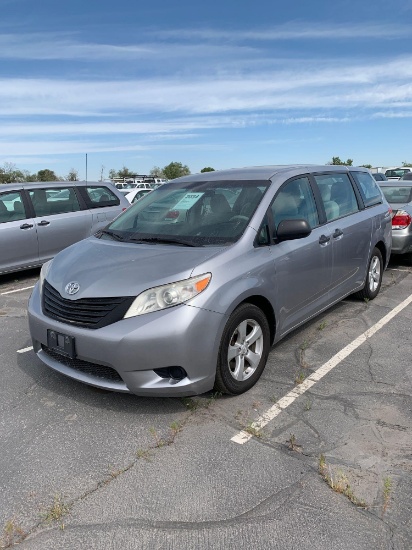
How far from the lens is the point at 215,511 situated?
2387 millimetres

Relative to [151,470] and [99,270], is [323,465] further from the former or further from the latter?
Result: [99,270]

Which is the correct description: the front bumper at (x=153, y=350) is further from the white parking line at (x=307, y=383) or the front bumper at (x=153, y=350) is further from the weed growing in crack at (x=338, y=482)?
the weed growing in crack at (x=338, y=482)

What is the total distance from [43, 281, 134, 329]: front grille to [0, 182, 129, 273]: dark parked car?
3.74m

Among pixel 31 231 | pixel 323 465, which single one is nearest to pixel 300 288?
pixel 323 465

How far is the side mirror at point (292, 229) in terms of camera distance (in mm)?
3746

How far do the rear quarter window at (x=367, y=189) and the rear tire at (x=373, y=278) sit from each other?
619mm

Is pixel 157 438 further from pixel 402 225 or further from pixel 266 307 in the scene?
pixel 402 225

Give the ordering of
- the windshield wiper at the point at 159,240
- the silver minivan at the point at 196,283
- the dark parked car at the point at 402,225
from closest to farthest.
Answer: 1. the silver minivan at the point at 196,283
2. the windshield wiper at the point at 159,240
3. the dark parked car at the point at 402,225

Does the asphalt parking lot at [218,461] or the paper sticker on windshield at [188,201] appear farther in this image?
the paper sticker on windshield at [188,201]

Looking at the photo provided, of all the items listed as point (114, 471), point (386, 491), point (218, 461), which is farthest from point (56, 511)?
point (386, 491)

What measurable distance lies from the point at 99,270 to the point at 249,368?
133 cm

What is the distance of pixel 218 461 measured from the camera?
9.20ft

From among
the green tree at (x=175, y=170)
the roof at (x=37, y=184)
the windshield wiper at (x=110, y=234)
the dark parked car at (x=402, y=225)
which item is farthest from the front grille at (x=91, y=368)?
the green tree at (x=175, y=170)

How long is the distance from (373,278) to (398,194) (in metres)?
3.22
